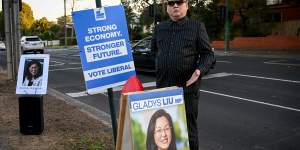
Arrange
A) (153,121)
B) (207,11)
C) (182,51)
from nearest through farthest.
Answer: (153,121) < (182,51) < (207,11)

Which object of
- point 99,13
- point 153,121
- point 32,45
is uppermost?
point 99,13

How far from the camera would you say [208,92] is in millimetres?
10977

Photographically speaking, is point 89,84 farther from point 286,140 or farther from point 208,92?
point 208,92

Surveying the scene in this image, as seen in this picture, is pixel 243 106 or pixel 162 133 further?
pixel 243 106

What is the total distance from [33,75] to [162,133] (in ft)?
11.1

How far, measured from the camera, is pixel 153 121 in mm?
3650

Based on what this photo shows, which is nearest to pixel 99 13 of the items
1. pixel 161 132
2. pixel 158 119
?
pixel 158 119

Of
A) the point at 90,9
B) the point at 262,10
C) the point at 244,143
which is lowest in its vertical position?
the point at 244,143

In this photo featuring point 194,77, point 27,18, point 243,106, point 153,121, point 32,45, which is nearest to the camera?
point 153,121

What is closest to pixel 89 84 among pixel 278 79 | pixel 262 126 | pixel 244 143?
pixel 244 143

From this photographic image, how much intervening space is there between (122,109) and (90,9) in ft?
4.20

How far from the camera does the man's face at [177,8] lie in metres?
4.07

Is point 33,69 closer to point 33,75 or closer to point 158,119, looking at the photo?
point 33,75

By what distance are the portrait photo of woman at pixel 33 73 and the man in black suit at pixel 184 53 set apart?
277 centimetres
